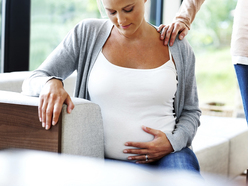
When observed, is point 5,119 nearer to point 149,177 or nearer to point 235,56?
point 235,56

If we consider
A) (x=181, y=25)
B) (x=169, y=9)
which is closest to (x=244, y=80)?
(x=181, y=25)

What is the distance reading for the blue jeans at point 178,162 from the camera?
Result: 118cm

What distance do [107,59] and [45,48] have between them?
4.51 feet

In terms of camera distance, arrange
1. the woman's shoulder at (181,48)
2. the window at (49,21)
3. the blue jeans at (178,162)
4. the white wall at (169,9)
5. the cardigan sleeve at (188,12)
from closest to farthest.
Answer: the blue jeans at (178,162), the woman's shoulder at (181,48), the cardigan sleeve at (188,12), the window at (49,21), the white wall at (169,9)

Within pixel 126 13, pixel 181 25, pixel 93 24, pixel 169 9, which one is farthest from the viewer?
pixel 169 9

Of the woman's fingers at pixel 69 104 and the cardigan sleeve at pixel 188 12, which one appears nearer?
the woman's fingers at pixel 69 104

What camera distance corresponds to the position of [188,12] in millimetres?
1599

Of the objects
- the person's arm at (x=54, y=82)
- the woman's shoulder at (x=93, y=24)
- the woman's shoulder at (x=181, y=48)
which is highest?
the woman's shoulder at (x=93, y=24)

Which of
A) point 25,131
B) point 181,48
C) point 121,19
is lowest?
point 25,131

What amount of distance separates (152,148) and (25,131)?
0.45 m

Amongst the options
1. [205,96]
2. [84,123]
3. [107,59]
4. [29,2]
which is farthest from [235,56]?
[205,96]

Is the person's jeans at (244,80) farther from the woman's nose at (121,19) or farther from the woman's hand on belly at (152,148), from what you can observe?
the woman's nose at (121,19)

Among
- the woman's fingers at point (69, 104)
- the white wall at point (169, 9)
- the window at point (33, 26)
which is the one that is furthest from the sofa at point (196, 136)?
the white wall at point (169, 9)

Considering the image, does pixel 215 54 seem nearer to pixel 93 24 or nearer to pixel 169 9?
pixel 169 9
